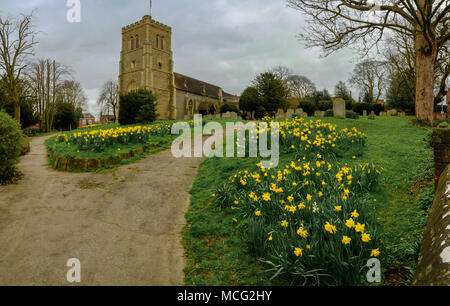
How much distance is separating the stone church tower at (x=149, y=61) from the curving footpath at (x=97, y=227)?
36.0 m

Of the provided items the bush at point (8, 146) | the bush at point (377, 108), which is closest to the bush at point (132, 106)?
the bush at point (8, 146)

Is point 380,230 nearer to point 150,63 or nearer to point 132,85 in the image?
point 150,63

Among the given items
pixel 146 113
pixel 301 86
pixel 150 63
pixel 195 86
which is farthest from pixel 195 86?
pixel 146 113

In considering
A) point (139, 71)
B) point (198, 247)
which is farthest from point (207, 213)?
point (139, 71)

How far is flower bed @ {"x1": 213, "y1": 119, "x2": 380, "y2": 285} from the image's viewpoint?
2312 mm

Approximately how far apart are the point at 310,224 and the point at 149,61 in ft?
143

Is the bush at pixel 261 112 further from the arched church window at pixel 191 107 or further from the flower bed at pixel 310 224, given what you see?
the arched church window at pixel 191 107

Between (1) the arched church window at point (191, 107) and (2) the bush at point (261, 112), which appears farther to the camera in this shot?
(1) the arched church window at point (191, 107)

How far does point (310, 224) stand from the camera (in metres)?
2.76

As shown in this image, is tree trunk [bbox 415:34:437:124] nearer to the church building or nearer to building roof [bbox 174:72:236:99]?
the church building

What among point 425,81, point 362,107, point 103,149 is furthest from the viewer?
point 362,107

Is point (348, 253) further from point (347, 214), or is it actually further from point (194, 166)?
point (194, 166)

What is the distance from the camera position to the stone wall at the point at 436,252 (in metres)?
1.39

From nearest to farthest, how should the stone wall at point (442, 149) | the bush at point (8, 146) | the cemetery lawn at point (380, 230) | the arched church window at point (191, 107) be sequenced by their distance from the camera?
the cemetery lawn at point (380, 230) → the stone wall at point (442, 149) → the bush at point (8, 146) → the arched church window at point (191, 107)
